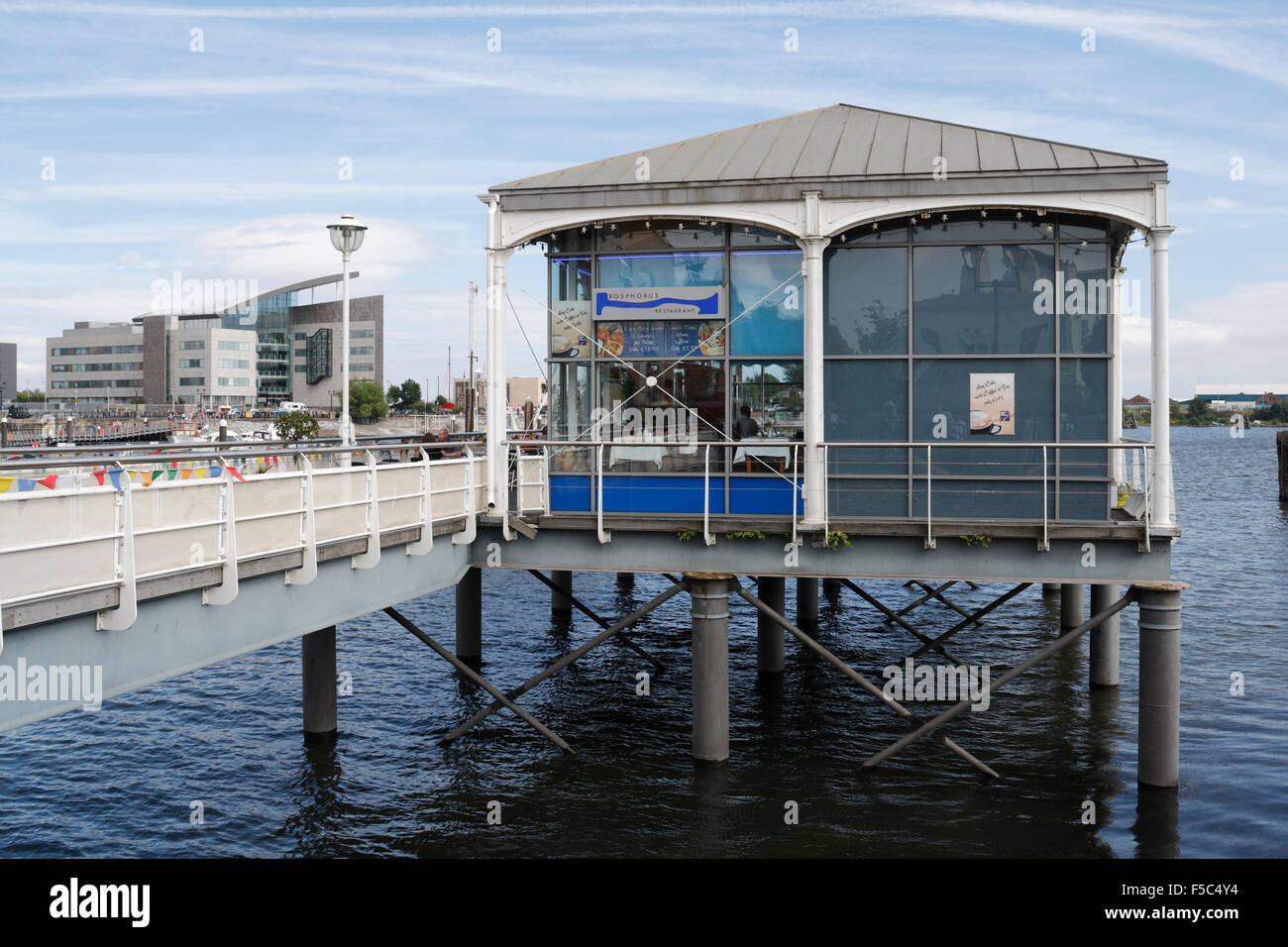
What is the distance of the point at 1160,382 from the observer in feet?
48.8

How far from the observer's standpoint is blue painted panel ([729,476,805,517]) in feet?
52.6

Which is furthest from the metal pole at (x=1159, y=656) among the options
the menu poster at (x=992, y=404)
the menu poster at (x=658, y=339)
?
the menu poster at (x=658, y=339)

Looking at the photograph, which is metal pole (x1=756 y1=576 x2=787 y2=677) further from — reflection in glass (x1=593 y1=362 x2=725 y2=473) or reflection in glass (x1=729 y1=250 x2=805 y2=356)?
reflection in glass (x1=729 y1=250 x2=805 y2=356)

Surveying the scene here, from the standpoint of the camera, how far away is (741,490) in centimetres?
1614

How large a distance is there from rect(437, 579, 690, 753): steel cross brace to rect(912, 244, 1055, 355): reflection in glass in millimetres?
4815

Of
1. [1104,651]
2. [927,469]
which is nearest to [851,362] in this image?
[927,469]

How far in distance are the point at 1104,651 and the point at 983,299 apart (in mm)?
9166

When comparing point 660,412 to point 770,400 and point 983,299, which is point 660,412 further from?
point 983,299

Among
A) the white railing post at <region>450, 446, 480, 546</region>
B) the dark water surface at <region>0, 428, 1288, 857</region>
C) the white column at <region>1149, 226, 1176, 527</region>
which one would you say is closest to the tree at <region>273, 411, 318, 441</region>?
the dark water surface at <region>0, 428, 1288, 857</region>

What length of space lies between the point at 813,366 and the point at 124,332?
18058 centimetres

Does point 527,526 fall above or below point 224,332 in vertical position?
below
